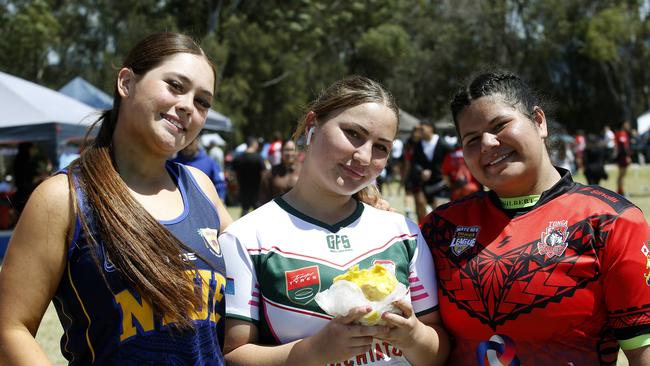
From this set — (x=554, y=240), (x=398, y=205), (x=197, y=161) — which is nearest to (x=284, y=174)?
(x=197, y=161)

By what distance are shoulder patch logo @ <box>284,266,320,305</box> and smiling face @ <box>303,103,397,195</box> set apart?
329 millimetres

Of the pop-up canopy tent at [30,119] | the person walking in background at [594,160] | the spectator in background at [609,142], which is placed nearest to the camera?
the pop-up canopy tent at [30,119]

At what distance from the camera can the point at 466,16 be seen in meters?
44.7

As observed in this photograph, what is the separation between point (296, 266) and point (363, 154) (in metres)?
0.45

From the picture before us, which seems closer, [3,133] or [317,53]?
[3,133]

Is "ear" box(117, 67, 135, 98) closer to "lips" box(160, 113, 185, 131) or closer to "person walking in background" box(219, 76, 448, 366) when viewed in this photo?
"lips" box(160, 113, 185, 131)

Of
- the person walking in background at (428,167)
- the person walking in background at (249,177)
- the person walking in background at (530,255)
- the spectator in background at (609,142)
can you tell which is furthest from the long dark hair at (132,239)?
the spectator in background at (609,142)

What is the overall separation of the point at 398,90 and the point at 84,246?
145ft

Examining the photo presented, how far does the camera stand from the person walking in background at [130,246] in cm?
199

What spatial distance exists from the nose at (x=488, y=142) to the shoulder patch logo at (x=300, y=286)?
76 centimetres

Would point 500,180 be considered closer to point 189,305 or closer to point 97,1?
point 189,305

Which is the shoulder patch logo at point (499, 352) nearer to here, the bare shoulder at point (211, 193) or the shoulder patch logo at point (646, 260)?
the shoulder patch logo at point (646, 260)

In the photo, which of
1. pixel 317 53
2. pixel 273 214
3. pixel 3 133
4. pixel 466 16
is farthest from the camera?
pixel 466 16

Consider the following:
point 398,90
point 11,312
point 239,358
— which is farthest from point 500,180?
point 398,90
